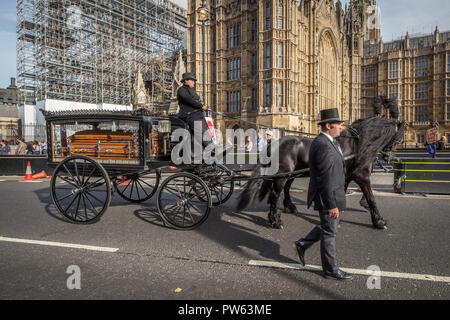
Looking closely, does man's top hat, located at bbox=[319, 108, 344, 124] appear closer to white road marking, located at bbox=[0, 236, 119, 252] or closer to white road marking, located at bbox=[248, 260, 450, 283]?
white road marking, located at bbox=[248, 260, 450, 283]

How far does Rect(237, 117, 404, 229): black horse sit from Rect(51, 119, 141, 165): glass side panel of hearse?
7.32ft

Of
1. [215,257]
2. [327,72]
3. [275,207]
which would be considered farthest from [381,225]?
[327,72]

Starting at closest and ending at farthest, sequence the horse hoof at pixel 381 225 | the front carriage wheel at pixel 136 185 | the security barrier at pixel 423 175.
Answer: the horse hoof at pixel 381 225 → the front carriage wheel at pixel 136 185 → the security barrier at pixel 423 175

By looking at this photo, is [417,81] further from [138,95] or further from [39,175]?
[39,175]

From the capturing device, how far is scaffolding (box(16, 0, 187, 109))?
30.0 metres

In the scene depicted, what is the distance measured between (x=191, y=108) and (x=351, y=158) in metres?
2.91

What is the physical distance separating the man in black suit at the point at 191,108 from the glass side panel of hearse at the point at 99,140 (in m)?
0.92

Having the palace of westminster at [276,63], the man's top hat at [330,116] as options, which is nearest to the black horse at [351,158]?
the man's top hat at [330,116]

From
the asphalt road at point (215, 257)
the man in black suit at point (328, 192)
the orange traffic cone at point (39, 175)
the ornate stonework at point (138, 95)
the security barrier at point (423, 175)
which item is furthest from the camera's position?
the ornate stonework at point (138, 95)

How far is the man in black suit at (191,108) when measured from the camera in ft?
15.1

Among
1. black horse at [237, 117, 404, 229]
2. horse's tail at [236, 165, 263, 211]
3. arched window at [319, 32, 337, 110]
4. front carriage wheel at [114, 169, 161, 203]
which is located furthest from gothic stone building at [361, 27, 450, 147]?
horse's tail at [236, 165, 263, 211]

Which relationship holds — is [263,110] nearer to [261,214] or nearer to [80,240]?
[261,214]

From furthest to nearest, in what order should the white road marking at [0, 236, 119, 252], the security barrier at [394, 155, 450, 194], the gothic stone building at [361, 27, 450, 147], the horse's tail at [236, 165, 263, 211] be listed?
the gothic stone building at [361, 27, 450, 147], the security barrier at [394, 155, 450, 194], the horse's tail at [236, 165, 263, 211], the white road marking at [0, 236, 119, 252]

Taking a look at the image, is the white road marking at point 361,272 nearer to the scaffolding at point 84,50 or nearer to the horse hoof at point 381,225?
the horse hoof at point 381,225
